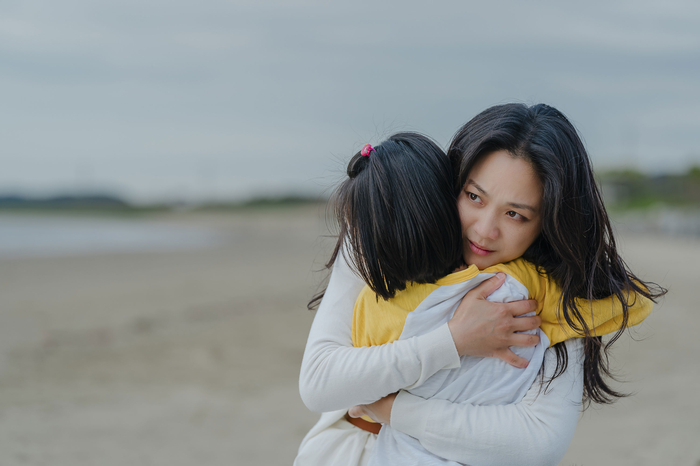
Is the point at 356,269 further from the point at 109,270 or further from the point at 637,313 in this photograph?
the point at 109,270

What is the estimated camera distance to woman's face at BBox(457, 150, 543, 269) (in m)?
1.64

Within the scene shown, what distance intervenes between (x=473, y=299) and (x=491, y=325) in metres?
0.10

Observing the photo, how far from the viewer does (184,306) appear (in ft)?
26.5

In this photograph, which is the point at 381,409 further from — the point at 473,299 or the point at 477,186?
the point at 477,186

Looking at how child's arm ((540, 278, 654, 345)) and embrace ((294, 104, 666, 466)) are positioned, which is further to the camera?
child's arm ((540, 278, 654, 345))

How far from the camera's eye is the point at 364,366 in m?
1.55

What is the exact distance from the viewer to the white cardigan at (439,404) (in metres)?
1.54

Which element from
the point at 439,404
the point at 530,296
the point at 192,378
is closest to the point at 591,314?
the point at 530,296

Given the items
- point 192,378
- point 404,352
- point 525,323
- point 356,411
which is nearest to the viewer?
point 404,352

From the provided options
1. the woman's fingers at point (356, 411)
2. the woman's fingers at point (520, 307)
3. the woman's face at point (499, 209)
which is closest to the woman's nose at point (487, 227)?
the woman's face at point (499, 209)

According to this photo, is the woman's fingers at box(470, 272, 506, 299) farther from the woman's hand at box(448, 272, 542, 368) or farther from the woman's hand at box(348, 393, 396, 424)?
the woman's hand at box(348, 393, 396, 424)

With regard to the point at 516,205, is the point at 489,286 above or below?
below

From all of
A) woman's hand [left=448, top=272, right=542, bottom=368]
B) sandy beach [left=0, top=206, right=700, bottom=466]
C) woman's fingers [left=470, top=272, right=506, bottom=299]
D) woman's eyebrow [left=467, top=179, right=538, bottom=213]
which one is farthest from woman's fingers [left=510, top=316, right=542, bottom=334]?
sandy beach [left=0, top=206, right=700, bottom=466]

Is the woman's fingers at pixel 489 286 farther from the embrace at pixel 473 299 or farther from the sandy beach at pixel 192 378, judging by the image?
the sandy beach at pixel 192 378
